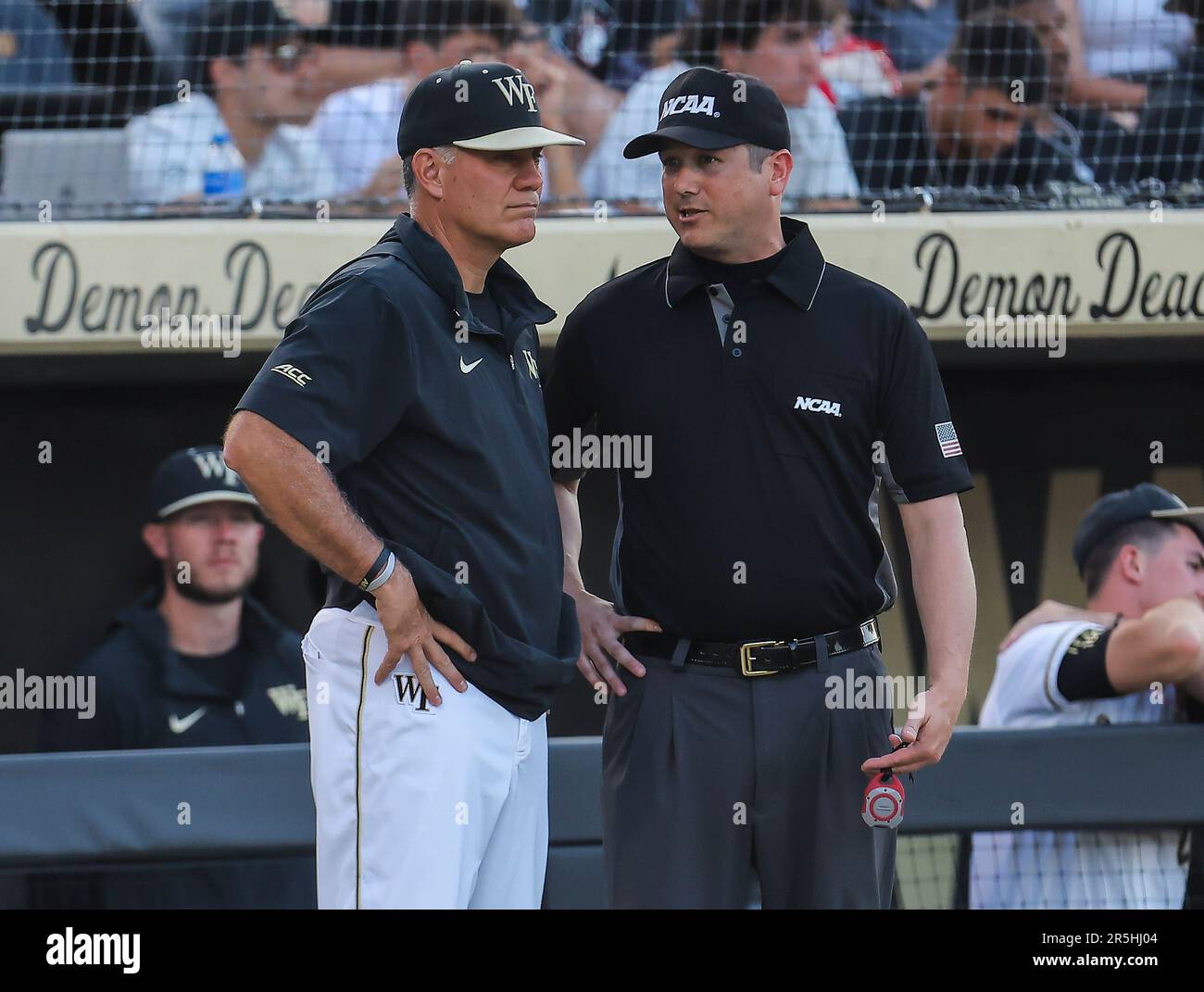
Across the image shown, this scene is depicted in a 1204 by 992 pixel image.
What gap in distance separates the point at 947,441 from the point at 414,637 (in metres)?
1.03

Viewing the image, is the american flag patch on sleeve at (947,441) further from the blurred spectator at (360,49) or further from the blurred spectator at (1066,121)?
the blurred spectator at (360,49)

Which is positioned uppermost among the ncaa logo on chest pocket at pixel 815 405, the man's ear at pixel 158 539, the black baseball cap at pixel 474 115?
the black baseball cap at pixel 474 115

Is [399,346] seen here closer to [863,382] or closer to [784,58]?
[863,382]

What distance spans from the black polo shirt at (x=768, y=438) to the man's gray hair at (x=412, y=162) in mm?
444

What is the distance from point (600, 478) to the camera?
16.6ft

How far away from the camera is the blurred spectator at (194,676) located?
389cm

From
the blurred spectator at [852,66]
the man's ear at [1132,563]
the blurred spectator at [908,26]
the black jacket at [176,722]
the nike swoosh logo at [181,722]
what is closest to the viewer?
the black jacket at [176,722]

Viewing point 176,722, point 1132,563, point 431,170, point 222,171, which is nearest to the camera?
point 431,170

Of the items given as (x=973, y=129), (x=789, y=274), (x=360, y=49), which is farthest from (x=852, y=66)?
(x=789, y=274)

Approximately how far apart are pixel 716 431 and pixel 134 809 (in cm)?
171

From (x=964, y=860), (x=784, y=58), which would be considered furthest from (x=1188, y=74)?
(x=964, y=860)

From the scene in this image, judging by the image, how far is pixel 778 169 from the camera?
288cm

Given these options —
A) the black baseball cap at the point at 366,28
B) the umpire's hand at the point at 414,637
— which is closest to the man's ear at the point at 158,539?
the black baseball cap at the point at 366,28

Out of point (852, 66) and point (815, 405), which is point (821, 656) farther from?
point (852, 66)
